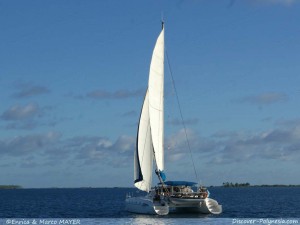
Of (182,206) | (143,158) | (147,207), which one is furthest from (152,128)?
(182,206)

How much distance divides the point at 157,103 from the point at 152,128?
2977 mm

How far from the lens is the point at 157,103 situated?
6688cm

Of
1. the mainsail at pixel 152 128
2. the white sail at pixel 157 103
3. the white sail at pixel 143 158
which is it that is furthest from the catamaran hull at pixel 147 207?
the white sail at pixel 157 103

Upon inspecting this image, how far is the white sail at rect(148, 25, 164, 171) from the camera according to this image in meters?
66.4

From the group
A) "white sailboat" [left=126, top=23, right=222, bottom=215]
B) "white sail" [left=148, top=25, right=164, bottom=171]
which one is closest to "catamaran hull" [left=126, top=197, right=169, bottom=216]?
"white sailboat" [left=126, top=23, right=222, bottom=215]

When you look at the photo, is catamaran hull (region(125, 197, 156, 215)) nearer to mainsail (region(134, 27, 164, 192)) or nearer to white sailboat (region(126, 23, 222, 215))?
white sailboat (region(126, 23, 222, 215))

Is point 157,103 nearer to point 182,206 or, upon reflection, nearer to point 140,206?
point 140,206

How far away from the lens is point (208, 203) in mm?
60219

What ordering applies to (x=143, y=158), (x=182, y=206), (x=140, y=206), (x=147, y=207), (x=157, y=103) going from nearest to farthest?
(x=182, y=206) → (x=147, y=207) → (x=140, y=206) → (x=157, y=103) → (x=143, y=158)

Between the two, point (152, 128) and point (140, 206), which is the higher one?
point (152, 128)

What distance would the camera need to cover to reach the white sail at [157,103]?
66438 millimetres

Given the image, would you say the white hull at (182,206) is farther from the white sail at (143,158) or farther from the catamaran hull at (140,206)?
the white sail at (143,158)

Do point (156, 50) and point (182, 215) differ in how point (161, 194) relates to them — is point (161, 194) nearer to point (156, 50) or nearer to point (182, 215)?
point (182, 215)


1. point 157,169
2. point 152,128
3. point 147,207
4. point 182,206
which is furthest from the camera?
point 157,169
